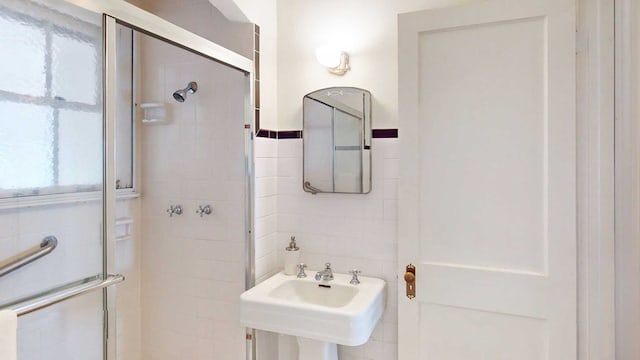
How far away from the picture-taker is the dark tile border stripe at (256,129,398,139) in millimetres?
1942

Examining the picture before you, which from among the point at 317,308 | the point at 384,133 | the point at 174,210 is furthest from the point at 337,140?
the point at 174,210

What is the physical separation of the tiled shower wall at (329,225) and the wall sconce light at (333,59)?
1.42ft

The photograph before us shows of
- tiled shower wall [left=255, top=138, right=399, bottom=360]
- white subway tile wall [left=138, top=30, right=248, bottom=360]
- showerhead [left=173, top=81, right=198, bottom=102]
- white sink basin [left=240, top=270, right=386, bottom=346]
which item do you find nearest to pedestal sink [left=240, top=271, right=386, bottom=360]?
white sink basin [left=240, top=270, right=386, bottom=346]

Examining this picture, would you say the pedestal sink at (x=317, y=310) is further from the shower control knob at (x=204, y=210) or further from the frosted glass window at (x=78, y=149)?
the frosted glass window at (x=78, y=149)

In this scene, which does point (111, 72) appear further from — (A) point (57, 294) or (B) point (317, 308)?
(B) point (317, 308)

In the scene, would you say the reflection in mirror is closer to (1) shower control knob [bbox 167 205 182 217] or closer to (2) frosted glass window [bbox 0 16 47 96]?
(1) shower control knob [bbox 167 205 182 217]

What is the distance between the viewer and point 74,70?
4.88 feet

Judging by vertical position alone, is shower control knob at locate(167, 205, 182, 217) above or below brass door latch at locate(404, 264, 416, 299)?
above

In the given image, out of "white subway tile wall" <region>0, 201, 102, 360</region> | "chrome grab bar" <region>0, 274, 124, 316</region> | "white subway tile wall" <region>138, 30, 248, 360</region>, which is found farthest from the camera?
"white subway tile wall" <region>138, 30, 248, 360</region>

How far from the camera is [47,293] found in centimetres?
123

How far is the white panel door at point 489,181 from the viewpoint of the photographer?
4.93 ft

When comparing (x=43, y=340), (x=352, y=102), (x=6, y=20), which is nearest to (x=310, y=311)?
(x=352, y=102)

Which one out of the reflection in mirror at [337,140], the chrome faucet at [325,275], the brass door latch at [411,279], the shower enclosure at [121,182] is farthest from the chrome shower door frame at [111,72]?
the brass door latch at [411,279]

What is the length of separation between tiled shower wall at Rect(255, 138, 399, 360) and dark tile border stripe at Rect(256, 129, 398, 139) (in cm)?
2
